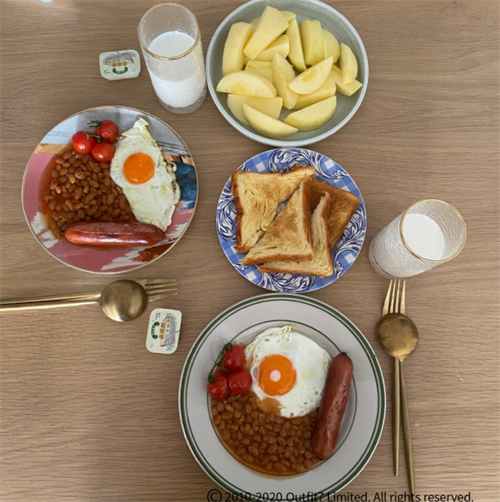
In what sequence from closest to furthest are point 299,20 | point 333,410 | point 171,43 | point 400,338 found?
point 333,410 < point 400,338 < point 171,43 < point 299,20

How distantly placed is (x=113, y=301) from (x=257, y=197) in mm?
602

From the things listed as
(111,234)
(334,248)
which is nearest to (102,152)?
(111,234)

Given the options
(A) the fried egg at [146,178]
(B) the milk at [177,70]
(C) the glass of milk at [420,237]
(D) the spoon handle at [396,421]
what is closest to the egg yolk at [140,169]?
(A) the fried egg at [146,178]

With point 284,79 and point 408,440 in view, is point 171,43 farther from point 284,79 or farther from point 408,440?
point 408,440

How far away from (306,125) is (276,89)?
17cm

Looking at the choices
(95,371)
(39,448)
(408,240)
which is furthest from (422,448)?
(39,448)

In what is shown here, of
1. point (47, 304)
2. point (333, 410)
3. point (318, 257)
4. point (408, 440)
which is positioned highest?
point (318, 257)

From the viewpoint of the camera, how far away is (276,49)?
1.46 m

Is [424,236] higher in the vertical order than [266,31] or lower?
lower

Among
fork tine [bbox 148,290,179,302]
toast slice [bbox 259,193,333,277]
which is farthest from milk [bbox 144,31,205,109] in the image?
fork tine [bbox 148,290,179,302]

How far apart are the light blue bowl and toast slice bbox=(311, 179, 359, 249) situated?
7.0 inches

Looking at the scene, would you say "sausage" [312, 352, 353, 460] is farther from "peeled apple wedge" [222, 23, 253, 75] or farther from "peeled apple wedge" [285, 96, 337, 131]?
"peeled apple wedge" [222, 23, 253, 75]

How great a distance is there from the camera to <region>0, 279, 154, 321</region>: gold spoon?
1.34m

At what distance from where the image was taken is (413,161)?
1.53m
